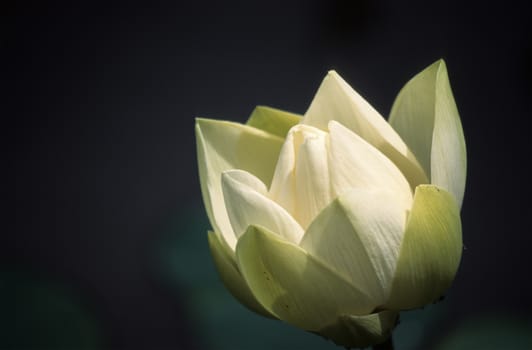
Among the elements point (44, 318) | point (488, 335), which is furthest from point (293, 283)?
point (44, 318)

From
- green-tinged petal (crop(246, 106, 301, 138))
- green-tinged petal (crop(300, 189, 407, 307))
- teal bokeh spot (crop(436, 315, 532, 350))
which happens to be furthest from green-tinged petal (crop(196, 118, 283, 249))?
teal bokeh spot (crop(436, 315, 532, 350))

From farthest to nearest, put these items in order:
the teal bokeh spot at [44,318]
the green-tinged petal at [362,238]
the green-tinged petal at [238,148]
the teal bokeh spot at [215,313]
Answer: the teal bokeh spot at [44,318], the teal bokeh spot at [215,313], the green-tinged petal at [238,148], the green-tinged petal at [362,238]

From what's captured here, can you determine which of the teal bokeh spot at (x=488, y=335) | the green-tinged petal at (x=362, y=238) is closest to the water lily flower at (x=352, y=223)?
the green-tinged petal at (x=362, y=238)

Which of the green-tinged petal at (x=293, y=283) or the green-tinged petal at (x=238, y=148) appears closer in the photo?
the green-tinged petal at (x=293, y=283)

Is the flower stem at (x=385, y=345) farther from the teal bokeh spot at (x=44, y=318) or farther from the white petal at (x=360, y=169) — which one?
the teal bokeh spot at (x=44, y=318)

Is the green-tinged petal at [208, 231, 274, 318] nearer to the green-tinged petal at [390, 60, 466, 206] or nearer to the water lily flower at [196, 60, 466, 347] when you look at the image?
the water lily flower at [196, 60, 466, 347]

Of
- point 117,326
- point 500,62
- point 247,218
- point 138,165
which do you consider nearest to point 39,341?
point 117,326

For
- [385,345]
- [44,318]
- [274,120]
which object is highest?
[274,120]

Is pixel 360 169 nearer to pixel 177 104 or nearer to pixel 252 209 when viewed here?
pixel 252 209
